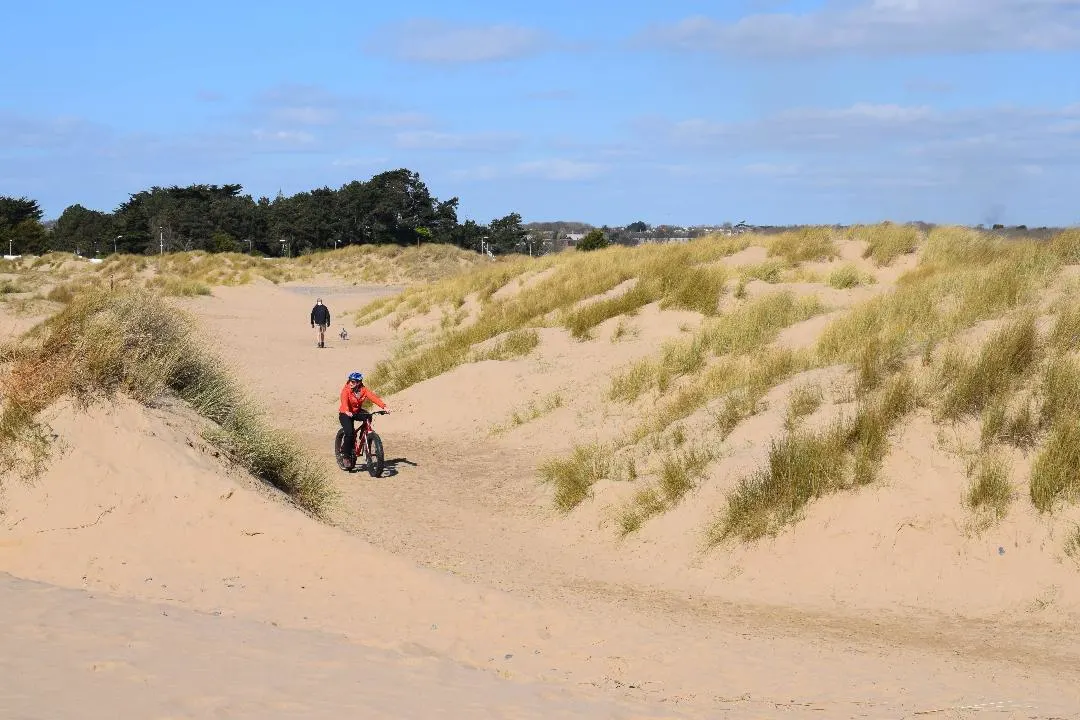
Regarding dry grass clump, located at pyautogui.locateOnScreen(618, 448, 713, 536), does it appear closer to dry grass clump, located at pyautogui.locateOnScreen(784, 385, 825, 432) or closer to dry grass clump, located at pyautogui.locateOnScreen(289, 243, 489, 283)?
dry grass clump, located at pyautogui.locateOnScreen(784, 385, 825, 432)

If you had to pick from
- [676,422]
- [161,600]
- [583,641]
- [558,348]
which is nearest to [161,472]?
[161,600]

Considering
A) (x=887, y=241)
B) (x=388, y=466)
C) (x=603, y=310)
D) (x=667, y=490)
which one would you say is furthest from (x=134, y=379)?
(x=887, y=241)

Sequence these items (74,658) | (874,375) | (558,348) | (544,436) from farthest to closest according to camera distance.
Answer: (558,348)
(544,436)
(874,375)
(74,658)

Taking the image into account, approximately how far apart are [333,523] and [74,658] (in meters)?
5.25

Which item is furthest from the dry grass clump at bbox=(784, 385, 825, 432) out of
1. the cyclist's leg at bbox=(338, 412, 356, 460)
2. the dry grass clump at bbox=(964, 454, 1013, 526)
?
the cyclist's leg at bbox=(338, 412, 356, 460)

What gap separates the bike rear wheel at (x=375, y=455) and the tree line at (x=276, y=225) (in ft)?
223

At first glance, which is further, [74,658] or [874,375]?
[874,375]

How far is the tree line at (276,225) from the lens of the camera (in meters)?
83.9

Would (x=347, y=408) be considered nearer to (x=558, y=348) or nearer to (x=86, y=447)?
(x=86, y=447)

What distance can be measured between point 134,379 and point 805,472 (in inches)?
267

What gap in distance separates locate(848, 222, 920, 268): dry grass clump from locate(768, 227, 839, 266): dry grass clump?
73 centimetres

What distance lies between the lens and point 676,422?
48.9 ft

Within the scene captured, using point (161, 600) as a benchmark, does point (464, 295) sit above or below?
above

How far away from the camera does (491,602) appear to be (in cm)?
904
